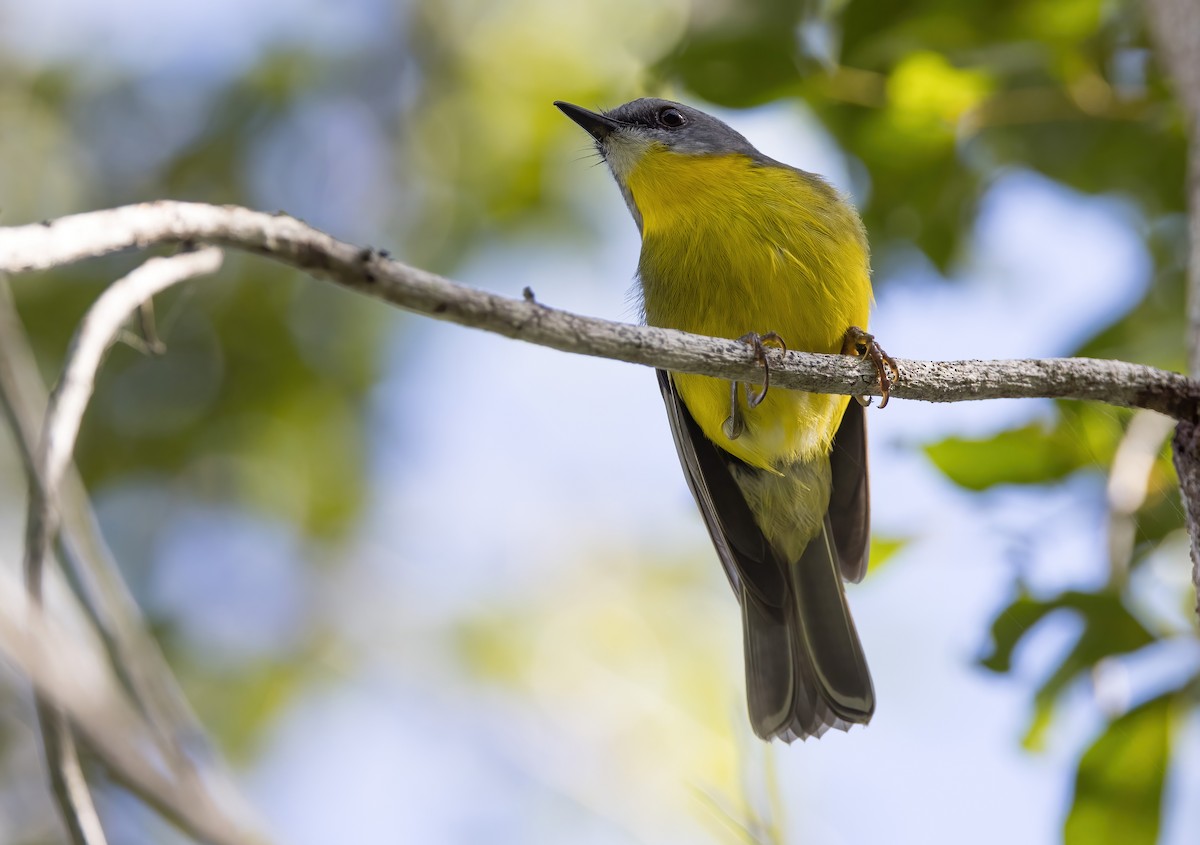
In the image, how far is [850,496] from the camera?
13.7ft

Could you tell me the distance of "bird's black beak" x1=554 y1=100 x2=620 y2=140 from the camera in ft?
15.1

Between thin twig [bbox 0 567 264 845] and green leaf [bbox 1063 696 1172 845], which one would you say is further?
green leaf [bbox 1063 696 1172 845]

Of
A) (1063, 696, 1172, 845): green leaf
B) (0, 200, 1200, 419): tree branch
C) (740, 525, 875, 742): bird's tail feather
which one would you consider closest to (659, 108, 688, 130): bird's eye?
(740, 525, 875, 742): bird's tail feather

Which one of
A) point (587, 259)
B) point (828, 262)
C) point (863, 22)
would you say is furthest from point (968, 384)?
point (587, 259)

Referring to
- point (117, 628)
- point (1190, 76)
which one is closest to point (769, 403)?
point (1190, 76)

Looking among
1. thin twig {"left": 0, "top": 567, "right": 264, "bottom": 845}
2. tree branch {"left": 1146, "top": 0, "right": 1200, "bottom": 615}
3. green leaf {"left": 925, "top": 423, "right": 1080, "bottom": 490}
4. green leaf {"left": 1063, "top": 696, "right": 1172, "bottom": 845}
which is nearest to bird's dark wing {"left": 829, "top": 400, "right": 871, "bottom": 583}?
green leaf {"left": 925, "top": 423, "right": 1080, "bottom": 490}

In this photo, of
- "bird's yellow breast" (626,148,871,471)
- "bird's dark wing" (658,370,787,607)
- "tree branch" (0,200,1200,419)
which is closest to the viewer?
"tree branch" (0,200,1200,419)

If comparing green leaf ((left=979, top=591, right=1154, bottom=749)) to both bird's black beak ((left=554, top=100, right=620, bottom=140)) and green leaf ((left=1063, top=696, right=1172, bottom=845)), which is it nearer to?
green leaf ((left=1063, top=696, right=1172, bottom=845))

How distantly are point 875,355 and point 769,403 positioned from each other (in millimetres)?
1042

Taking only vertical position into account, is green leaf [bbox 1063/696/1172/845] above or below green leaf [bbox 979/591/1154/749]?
below

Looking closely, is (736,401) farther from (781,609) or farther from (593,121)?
(593,121)

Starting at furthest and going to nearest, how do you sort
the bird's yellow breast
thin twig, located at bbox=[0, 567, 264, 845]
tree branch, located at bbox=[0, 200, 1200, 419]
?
the bird's yellow breast, tree branch, located at bbox=[0, 200, 1200, 419], thin twig, located at bbox=[0, 567, 264, 845]

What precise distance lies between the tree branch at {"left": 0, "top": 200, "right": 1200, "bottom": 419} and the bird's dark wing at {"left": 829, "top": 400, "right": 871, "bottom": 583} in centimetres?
156

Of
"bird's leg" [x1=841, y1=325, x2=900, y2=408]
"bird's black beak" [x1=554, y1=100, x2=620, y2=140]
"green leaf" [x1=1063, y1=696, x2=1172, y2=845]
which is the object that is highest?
"bird's black beak" [x1=554, y1=100, x2=620, y2=140]
